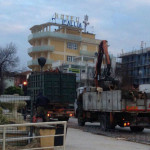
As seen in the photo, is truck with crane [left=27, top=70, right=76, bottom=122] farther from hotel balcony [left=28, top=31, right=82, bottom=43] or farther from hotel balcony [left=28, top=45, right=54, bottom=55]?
hotel balcony [left=28, top=31, right=82, bottom=43]

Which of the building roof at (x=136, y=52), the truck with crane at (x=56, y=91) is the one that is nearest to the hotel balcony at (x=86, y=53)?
the building roof at (x=136, y=52)

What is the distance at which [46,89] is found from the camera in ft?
66.7

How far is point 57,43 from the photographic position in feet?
246

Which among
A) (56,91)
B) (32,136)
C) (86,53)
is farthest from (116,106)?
(86,53)

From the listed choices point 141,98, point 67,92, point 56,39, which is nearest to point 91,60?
point 56,39

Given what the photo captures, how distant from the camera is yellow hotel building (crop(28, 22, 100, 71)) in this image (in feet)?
240

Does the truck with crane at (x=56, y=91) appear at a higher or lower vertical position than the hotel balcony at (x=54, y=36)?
lower

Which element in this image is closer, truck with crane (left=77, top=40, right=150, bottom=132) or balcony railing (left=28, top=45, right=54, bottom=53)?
truck with crane (left=77, top=40, right=150, bottom=132)

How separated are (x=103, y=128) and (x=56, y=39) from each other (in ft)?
191

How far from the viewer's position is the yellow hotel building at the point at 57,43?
7319 cm

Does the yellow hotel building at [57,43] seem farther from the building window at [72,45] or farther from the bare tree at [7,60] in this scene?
the bare tree at [7,60]

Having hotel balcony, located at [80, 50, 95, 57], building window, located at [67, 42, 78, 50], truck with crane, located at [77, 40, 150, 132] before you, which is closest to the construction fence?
truck with crane, located at [77, 40, 150, 132]

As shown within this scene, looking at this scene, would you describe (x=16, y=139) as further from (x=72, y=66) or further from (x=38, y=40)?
(x=38, y=40)

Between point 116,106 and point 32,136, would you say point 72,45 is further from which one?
point 32,136
